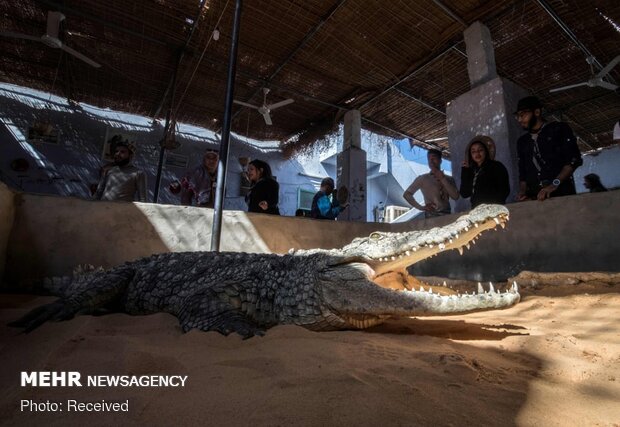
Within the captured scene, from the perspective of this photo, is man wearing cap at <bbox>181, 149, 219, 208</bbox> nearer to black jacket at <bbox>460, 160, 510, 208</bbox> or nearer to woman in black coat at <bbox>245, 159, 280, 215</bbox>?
woman in black coat at <bbox>245, 159, 280, 215</bbox>

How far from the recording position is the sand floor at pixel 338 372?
869 millimetres

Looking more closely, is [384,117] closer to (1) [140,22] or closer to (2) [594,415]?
(1) [140,22]

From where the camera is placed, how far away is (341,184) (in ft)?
30.8

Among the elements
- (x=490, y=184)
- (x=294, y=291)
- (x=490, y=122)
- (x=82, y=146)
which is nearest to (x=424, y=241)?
(x=294, y=291)

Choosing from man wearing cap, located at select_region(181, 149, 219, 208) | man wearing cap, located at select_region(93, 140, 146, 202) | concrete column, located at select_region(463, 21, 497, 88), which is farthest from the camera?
man wearing cap, located at select_region(181, 149, 219, 208)

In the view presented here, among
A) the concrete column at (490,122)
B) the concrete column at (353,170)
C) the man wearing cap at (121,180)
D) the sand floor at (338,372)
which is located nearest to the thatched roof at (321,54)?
the concrete column at (353,170)

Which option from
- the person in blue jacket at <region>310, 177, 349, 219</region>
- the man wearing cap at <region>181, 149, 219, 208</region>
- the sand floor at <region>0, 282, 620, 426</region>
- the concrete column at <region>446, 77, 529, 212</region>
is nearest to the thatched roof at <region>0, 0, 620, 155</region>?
the concrete column at <region>446, 77, 529, 212</region>

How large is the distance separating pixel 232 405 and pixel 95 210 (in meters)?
3.83

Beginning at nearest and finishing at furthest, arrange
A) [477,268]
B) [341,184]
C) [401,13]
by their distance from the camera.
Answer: [477,268], [401,13], [341,184]

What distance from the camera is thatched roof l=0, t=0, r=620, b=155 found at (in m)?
5.91

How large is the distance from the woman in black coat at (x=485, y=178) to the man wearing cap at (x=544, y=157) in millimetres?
256

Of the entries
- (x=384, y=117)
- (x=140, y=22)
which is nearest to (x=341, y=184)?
(x=384, y=117)

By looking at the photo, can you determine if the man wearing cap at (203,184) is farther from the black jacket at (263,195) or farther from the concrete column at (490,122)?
the concrete column at (490,122)

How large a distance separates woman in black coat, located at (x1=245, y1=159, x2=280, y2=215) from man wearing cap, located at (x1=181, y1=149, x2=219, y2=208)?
3.58ft
